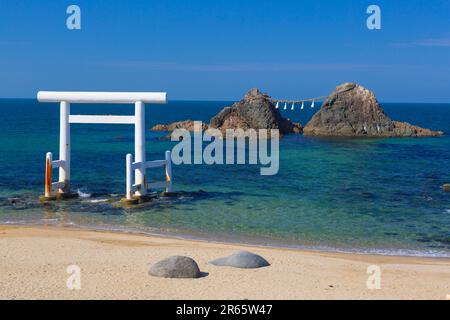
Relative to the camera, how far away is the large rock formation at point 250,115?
74.5 meters

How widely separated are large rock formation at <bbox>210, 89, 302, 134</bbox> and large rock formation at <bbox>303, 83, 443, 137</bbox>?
282 inches

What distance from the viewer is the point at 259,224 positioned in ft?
81.1

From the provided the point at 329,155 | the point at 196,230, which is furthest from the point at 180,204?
the point at 329,155

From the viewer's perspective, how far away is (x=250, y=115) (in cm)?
7556

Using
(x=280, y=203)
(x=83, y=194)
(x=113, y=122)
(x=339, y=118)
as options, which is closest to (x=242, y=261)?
(x=113, y=122)

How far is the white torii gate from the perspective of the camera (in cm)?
2698

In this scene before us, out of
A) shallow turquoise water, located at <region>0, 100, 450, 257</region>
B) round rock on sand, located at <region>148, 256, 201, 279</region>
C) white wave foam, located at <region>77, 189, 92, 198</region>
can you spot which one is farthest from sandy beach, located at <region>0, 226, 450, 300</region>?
white wave foam, located at <region>77, 189, 92, 198</region>

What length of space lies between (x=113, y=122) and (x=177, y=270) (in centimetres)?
1403

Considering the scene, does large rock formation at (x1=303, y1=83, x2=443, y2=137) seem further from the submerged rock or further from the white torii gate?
the white torii gate

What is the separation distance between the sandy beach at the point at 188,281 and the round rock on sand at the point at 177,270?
0.21 m

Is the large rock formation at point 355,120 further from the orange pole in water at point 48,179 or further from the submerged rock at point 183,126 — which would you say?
the orange pole in water at point 48,179

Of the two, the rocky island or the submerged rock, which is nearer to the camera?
the rocky island

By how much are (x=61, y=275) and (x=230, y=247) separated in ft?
21.7
